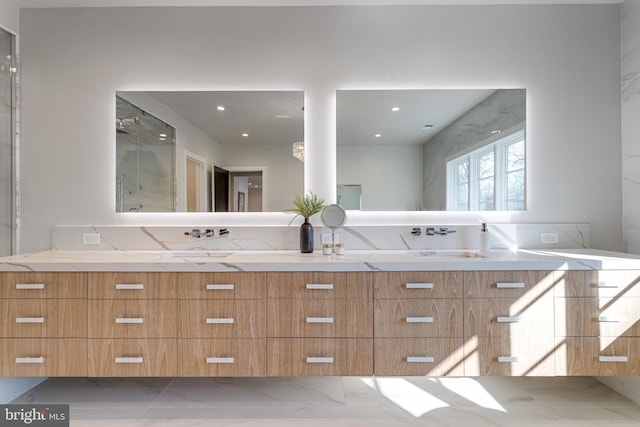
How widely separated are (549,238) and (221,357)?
2244 mm

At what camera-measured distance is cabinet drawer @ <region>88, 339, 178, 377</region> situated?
183cm

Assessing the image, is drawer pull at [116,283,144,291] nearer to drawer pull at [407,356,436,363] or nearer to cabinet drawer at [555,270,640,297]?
drawer pull at [407,356,436,363]

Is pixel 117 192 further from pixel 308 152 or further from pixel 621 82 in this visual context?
pixel 621 82

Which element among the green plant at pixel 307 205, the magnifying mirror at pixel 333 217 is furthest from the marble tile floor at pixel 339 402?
the green plant at pixel 307 205

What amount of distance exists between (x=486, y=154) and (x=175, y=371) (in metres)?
2.38

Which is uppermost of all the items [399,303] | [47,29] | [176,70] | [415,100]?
[47,29]

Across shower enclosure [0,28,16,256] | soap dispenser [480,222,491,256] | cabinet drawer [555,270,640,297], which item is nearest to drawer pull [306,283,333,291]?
soap dispenser [480,222,491,256]

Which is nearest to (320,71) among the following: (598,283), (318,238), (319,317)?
(318,238)

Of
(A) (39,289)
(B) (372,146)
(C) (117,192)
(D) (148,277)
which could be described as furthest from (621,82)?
(A) (39,289)

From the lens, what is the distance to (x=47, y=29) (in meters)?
2.40

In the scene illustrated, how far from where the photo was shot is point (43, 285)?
72.0 inches

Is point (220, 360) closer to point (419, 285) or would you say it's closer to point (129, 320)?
point (129, 320)

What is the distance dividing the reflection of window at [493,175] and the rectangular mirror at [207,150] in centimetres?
112

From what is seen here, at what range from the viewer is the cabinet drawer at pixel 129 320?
1829mm
